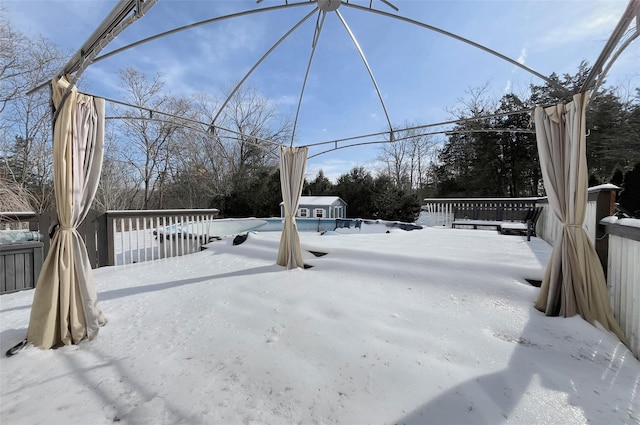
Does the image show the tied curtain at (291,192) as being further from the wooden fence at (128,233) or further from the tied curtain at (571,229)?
the tied curtain at (571,229)

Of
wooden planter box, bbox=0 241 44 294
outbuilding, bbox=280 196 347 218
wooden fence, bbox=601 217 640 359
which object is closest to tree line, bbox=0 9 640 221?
outbuilding, bbox=280 196 347 218

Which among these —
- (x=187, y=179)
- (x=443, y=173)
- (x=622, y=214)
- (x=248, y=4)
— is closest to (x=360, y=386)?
(x=622, y=214)

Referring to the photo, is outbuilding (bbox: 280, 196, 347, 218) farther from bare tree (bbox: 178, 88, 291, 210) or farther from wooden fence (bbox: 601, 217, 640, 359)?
wooden fence (bbox: 601, 217, 640, 359)

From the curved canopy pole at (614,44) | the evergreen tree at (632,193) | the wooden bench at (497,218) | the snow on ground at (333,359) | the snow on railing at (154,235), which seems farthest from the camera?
the evergreen tree at (632,193)

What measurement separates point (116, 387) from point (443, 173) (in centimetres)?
1896

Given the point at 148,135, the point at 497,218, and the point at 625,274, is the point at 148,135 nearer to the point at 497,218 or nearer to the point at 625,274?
the point at 497,218

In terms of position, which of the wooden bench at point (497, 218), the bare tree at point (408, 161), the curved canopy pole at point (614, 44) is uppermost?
the bare tree at point (408, 161)

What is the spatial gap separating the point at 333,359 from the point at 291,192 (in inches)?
108

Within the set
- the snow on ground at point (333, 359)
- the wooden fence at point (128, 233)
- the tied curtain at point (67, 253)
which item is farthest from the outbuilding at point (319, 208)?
the tied curtain at point (67, 253)

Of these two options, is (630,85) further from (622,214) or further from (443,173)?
(622,214)

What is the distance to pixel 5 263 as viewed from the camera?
338 cm

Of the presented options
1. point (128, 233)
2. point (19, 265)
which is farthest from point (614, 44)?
point (128, 233)

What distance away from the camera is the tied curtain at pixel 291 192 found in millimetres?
4102

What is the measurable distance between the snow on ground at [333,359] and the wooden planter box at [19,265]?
0.93 feet
